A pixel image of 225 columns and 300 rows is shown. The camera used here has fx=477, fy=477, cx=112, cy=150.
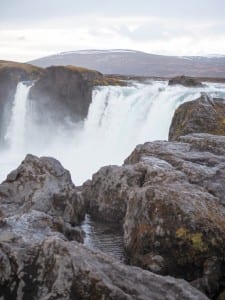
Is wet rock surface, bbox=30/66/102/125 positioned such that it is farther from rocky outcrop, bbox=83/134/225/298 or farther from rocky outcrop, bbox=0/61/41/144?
rocky outcrop, bbox=83/134/225/298

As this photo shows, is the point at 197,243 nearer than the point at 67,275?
No

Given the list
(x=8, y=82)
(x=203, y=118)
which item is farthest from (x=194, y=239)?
(x=8, y=82)

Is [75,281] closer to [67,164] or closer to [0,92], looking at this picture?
[67,164]

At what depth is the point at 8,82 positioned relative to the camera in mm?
74938

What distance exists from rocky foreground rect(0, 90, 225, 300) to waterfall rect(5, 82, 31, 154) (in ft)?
158

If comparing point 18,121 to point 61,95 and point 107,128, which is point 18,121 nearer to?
point 61,95

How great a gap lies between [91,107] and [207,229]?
51467 mm

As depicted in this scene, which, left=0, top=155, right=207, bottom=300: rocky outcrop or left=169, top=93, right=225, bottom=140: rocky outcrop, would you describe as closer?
left=0, top=155, right=207, bottom=300: rocky outcrop

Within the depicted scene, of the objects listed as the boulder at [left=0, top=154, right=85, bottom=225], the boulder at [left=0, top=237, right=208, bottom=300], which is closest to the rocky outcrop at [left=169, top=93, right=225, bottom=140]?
the boulder at [left=0, top=154, right=85, bottom=225]

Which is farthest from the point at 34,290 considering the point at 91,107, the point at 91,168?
the point at 91,107

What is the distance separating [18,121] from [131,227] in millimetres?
57730

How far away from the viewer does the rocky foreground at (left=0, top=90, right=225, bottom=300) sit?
11531mm

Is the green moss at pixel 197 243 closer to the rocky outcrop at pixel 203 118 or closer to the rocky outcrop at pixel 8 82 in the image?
the rocky outcrop at pixel 203 118

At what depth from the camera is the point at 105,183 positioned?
2325 cm
